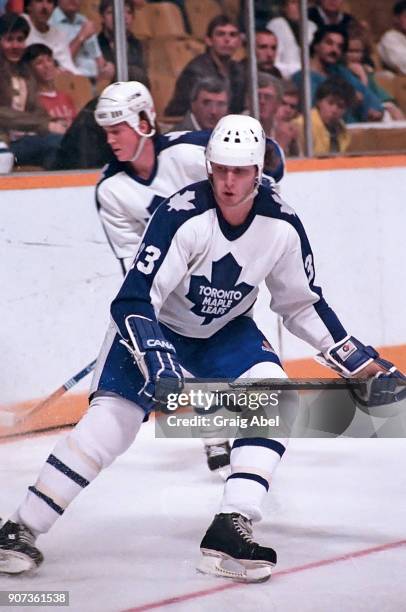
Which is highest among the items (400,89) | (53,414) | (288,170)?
(400,89)

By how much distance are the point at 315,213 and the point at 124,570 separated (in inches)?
96.2

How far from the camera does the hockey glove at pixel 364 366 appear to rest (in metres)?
2.67

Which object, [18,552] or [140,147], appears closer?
[18,552]

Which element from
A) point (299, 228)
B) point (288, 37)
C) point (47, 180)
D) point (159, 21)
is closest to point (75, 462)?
point (299, 228)

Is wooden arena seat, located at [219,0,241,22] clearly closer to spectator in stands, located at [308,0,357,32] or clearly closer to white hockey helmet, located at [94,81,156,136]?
spectator in stands, located at [308,0,357,32]

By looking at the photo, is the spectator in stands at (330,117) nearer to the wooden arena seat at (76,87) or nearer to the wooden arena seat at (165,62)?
the wooden arena seat at (165,62)

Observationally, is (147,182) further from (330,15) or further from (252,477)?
(330,15)

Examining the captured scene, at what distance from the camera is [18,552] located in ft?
8.49

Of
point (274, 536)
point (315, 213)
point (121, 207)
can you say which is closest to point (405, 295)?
point (315, 213)

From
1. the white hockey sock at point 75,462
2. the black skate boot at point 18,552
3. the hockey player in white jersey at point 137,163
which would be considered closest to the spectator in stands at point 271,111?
the hockey player in white jersey at point 137,163

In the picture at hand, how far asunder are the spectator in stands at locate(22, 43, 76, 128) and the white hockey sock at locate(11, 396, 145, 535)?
2.06 meters

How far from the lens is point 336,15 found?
5.52m

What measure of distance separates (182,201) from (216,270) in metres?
0.17

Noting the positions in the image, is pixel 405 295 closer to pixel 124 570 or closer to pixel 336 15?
pixel 336 15
